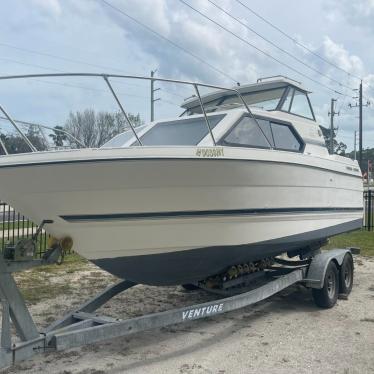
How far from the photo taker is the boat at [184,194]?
4023mm

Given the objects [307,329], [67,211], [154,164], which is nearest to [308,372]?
[307,329]

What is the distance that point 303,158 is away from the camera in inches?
218

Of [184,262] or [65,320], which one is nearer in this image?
[65,320]

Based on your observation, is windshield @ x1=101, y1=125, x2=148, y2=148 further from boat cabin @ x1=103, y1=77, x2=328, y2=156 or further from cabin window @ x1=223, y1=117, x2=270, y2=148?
cabin window @ x1=223, y1=117, x2=270, y2=148

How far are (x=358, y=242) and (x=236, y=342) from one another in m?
7.68

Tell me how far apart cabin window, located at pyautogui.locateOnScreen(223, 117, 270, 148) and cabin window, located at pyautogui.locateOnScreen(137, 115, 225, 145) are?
243mm

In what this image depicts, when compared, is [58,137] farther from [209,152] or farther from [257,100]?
[257,100]

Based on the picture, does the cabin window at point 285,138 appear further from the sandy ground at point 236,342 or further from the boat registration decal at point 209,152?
the sandy ground at point 236,342

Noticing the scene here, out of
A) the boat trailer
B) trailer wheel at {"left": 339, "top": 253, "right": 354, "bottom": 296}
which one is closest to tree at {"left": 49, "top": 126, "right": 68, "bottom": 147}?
the boat trailer

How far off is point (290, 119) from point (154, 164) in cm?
279

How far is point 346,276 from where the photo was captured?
662cm

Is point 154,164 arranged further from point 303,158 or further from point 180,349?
point 303,158

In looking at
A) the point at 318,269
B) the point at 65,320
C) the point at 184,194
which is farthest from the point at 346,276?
the point at 65,320

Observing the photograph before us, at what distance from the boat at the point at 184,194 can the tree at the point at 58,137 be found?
2.36 feet
